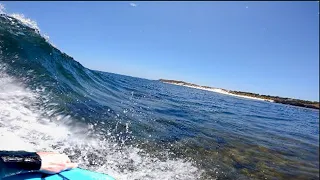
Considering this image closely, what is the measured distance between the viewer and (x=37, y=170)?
12.7ft

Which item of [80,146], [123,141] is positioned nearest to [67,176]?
[80,146]

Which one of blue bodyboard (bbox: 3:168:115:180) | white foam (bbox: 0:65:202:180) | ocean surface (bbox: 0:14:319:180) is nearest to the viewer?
blue bodyboard (bbox: 3:168:115:180)

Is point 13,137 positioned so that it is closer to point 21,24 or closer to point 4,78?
point 4,78

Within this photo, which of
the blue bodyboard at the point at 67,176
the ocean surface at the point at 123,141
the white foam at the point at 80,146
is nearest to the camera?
the blue bodyboard at the point at 67,176

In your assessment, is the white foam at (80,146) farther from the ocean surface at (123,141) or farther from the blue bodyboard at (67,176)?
the blue bodyboard at (67,176)

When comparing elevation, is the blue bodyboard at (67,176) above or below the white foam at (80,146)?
above

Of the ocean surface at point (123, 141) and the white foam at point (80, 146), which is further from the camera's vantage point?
the ocean surface at point (123, 141)

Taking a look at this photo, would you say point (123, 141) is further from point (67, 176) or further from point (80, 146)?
point (67, 176)

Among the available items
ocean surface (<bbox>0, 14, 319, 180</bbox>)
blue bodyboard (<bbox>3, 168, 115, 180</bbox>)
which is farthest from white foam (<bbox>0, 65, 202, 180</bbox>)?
blue bodyboard (<bbox>3, 168, 115, 180</bbox>)

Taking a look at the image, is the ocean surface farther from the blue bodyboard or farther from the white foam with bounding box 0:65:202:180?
the blue bodyboard

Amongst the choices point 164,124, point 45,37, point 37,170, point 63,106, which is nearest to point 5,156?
point 37,170

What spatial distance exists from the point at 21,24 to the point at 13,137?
15.6 m

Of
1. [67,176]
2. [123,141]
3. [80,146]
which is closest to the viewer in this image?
[67,176]

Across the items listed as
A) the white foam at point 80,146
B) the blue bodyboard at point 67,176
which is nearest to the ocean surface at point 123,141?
the white foam at point 80,146
